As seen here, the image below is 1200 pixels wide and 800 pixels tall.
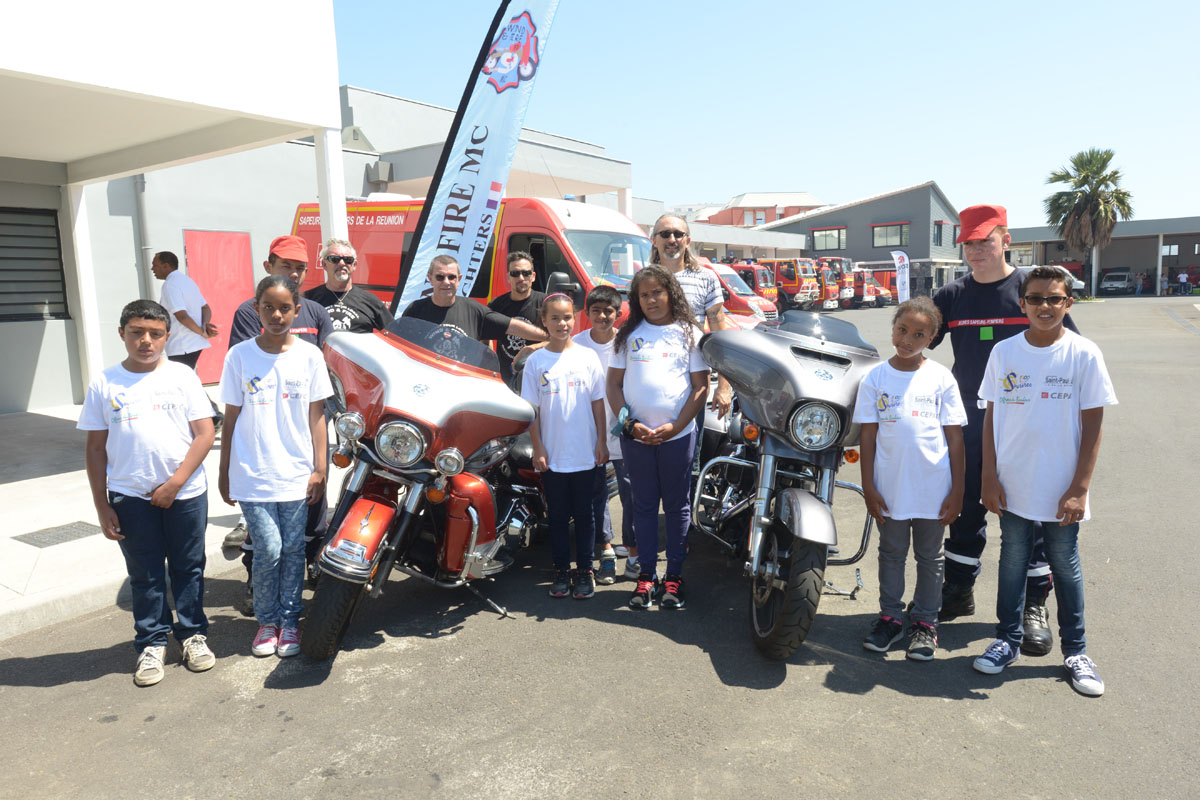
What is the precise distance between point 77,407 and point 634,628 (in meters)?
9.48

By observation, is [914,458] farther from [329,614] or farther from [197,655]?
[197,655]

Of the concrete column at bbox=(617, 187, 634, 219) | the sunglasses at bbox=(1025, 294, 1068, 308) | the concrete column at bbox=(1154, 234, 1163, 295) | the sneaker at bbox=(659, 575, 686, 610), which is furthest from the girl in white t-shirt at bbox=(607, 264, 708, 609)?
the concrete column at bbox=(1154, 234, 1163, 295)

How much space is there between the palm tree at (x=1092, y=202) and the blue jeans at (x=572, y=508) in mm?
55397

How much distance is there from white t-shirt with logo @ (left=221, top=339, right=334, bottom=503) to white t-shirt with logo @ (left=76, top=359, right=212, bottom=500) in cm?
21

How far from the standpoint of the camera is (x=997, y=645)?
347 cm

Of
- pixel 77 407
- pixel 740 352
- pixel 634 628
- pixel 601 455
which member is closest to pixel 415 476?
pixel 601 455

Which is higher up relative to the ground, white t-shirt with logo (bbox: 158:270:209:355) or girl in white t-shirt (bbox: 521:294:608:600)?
white t-shirt with logo (bbox: 158:270:209:355)

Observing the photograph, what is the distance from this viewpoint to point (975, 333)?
3.99m

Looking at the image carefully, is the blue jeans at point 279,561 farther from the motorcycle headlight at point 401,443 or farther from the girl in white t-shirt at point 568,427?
the girl in white t-shirt at point 568,427

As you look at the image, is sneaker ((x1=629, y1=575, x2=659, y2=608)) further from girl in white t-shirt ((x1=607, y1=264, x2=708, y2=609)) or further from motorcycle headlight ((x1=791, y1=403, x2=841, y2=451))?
motorcycle headlight ((x1=791, y1=403, x2=841, y2=451))

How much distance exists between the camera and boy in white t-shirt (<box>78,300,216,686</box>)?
130 inches

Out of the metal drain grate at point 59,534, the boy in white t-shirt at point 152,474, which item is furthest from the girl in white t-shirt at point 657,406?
the metal drain grate at point 59,534

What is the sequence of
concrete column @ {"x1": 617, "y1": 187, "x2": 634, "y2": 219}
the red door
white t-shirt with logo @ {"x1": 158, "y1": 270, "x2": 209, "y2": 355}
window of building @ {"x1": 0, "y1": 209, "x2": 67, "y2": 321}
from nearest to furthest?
white t-shirt with logo @ {"x1": 158, "y1": 270, "x2": 209, "y2": 355}
window of building @ {"x1": 0, "y1": 209, "x2": 67, "y2": 321}
the red door
concrete column @ {"x1": 617, "y1": 187, "x2": 634, "y2": 219}

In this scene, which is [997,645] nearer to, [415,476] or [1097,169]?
[415,476]
